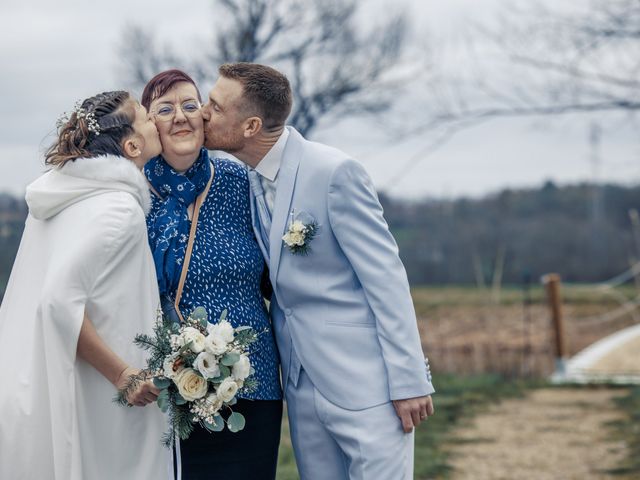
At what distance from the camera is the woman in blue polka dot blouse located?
12.3 feet

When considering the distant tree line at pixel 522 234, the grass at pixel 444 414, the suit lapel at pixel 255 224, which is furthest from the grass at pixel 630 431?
the distant tree line at pixel 522 234

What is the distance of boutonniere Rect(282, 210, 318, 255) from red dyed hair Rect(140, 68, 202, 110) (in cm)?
62

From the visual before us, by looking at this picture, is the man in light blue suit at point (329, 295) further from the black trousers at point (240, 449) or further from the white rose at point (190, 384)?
the white rose at point (190, 384)

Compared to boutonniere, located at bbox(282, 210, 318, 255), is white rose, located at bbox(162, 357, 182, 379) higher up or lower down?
lower down

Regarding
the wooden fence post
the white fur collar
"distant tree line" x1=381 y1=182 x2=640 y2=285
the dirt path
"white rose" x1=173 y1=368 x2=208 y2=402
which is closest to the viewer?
"white rose" x1=173 y1=368 x2=208 y2=402

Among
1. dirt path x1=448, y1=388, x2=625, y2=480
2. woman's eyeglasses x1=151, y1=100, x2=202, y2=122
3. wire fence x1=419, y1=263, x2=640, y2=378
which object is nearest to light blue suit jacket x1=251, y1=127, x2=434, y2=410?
woman's eyeglasses x1=151, y1=100, x2=202, y2=122

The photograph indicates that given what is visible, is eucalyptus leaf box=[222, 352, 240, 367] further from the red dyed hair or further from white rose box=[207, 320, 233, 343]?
the red dyed hair

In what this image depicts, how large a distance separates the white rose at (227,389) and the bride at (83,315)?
0.80 feet

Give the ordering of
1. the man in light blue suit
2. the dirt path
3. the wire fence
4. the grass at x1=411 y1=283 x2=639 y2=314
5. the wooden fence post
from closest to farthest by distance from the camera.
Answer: the man in light blue suit < the dirt path < the wooden fence post < the wire fence < the grass at x1=411 y1=283 x2=639 y2=314

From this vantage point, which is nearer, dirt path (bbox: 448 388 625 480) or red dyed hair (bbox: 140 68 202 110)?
red dyed hair (bbox: 140 68 202 110)

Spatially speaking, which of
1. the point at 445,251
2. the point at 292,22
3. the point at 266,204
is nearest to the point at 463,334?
the point at 445,251

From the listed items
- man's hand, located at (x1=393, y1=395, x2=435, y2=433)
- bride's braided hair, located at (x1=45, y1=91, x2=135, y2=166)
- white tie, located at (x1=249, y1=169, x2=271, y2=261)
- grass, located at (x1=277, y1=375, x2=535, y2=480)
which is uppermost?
bride's braided hair, located at (x1=45, y1=91, x2=135, y2=166)

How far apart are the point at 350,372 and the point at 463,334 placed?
1601cm

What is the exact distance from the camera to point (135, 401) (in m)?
3.39
